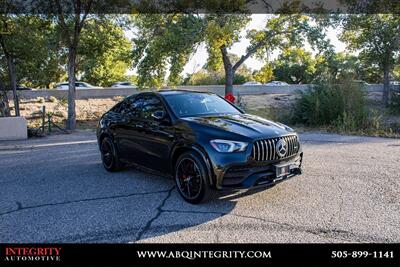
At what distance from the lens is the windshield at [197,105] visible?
550 cm

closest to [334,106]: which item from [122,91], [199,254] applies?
[199,254]

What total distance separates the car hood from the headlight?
0.57ft

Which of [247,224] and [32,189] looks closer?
[247,224]

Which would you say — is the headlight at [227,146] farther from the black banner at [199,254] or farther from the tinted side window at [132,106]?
the tinted side window at [132,106]

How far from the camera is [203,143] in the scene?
15.2 feet

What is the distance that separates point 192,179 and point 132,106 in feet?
7.31

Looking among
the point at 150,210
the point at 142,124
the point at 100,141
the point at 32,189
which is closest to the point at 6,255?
the point at 150,210

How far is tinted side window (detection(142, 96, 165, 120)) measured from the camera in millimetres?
5701

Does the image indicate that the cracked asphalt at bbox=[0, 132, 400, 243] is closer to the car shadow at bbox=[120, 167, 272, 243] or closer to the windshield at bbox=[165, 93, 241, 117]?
the car shadow at bbox=[120, 167, 272, 243]

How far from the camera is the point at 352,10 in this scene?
16.7 metres

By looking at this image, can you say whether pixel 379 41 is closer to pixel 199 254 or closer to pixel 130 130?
pixel 130 130

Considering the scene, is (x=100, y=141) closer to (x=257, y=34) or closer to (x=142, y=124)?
(x=142, y=124)

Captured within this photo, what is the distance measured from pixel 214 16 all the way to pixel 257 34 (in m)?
3.02

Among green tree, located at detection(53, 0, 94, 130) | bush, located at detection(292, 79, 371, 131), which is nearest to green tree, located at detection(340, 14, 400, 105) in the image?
bush, located at detection(292, 79, 371, 131)
